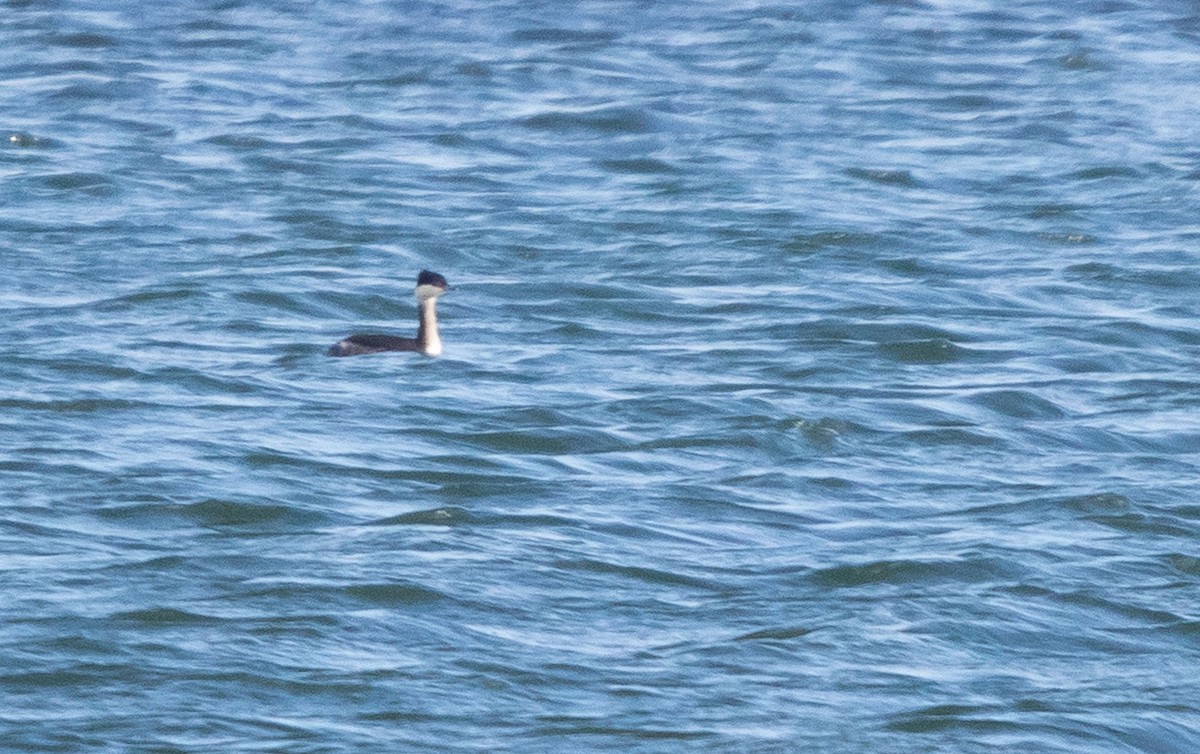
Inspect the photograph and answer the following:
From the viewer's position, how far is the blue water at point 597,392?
948cm

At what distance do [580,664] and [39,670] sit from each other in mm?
1904

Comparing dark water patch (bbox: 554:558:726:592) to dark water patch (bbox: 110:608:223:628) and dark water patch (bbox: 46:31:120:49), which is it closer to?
dark water patch (bbox: 110:608:223:628)

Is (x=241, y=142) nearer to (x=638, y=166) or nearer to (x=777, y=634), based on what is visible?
(x=638, y=166)

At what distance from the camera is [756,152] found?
2028 cm

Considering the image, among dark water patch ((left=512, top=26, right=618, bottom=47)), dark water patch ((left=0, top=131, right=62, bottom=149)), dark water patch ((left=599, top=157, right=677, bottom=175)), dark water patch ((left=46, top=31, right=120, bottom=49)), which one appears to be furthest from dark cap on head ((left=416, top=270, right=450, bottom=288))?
dark water patch ((left=46, top=31, right=120, bottom=49))

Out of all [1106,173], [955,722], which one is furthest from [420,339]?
[1106,173]

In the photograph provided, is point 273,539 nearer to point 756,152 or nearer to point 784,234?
point 784,234

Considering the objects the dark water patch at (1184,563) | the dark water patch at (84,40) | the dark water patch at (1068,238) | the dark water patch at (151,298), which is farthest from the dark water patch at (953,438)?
the dark water patch at (84,40)

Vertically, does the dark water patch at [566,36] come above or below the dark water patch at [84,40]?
below

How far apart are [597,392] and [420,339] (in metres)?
1.13

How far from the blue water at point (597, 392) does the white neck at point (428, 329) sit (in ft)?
0.53

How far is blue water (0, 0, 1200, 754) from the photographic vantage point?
9.48 meters

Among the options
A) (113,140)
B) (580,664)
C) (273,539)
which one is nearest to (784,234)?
(113,140)

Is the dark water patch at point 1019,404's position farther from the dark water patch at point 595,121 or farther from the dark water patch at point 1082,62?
the dark water patch at point 1082,62
